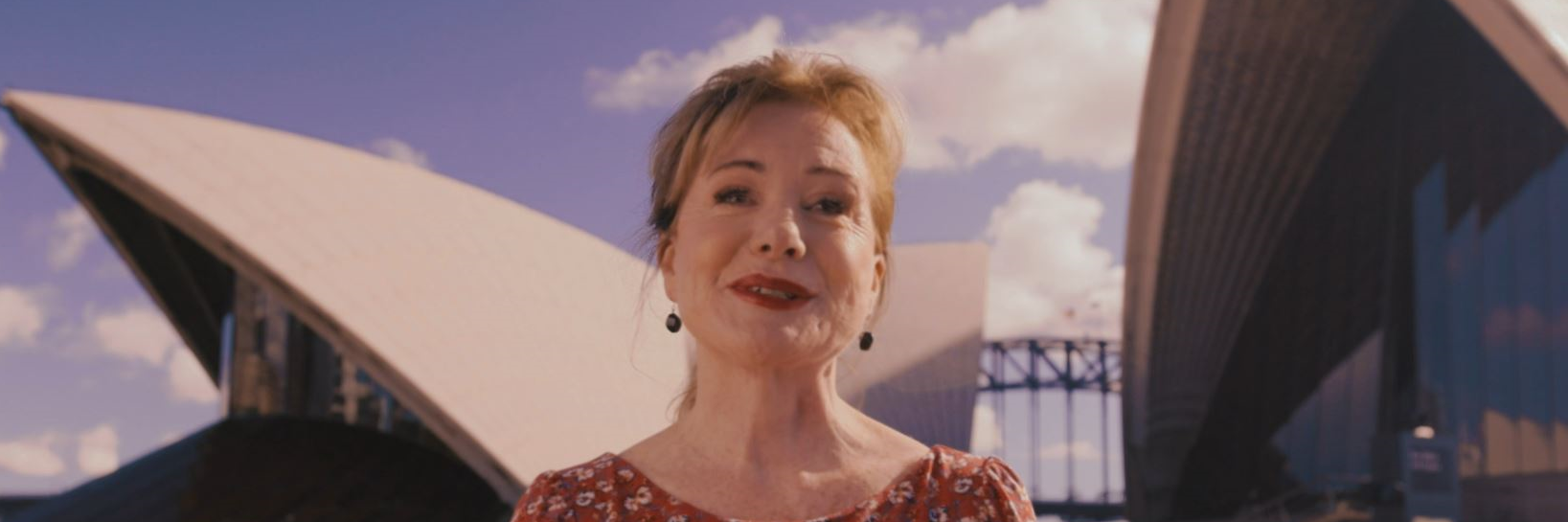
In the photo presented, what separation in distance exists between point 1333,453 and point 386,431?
11.8 m

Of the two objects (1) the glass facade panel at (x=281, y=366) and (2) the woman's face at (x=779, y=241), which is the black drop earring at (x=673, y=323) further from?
(1) the glass facade panel at (x=281, y=366)

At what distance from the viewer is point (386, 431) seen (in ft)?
50.3

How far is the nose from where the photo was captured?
1326 millimetres

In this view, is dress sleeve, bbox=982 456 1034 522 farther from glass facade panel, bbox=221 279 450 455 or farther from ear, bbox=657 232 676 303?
glass facade panel, bbox=221 279 450 455

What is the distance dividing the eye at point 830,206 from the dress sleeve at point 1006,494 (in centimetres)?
30

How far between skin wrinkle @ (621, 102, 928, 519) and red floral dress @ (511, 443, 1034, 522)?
0.02 metres

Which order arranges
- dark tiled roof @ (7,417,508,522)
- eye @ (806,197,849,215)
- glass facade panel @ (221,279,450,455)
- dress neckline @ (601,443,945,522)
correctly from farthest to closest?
glass facade panel @ (221,279,450,455) < dark tiled roof @ (7,417,508,522) < eye @ (806,197,849,215) < dress neckline @ (601,443,945,522)

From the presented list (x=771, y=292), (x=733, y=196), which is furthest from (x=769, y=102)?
(x=771, y=292)

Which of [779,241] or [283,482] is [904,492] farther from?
[283,482]

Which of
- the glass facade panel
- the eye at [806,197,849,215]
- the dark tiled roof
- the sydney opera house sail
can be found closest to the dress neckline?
the eye at [806,197,849,215]

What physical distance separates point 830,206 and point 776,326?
148mm

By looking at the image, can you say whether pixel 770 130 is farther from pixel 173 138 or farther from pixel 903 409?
pixel 903 409

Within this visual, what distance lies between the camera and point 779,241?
133cm

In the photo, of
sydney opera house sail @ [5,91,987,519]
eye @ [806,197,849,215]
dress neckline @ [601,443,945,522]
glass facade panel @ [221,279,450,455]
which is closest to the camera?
dress neckline @ [601,443,945,522]
